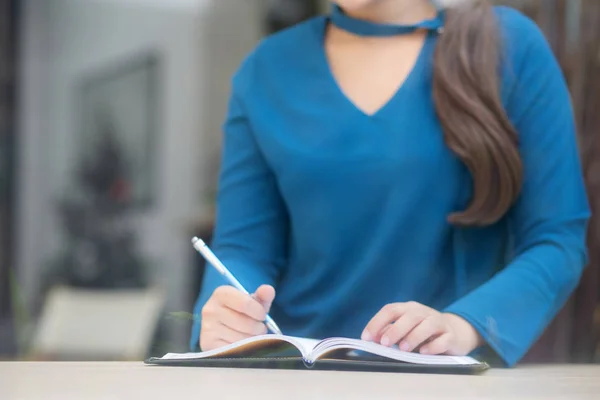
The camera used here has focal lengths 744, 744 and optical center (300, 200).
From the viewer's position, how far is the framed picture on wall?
1.84 meters

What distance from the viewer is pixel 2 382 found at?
1.63 ft

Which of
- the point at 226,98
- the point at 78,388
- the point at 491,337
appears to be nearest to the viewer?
the point at 78,388

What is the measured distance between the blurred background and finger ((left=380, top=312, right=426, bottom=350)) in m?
0.16

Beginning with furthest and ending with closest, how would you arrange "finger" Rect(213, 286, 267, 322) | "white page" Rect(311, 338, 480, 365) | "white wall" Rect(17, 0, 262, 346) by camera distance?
"white wall" Rect(17, 0, 262, 346) < "finger" Rect(213, 286, 267, 322) < "white page" Rect(311, 338, 480, 365)

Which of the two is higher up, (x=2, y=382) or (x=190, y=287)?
(x=2, y=382)

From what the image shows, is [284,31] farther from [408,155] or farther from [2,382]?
[2,382]

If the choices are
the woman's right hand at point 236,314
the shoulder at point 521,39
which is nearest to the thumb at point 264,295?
the woman's right hand at point 236,314

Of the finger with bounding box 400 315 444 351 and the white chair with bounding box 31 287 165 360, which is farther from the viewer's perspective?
the white chair with bounding box 31 287 165 360

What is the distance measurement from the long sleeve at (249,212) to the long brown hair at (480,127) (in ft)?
0.66

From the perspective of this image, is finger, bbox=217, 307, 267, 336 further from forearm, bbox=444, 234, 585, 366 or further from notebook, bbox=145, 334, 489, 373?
forearm, bbox=444, 234, 585, 366

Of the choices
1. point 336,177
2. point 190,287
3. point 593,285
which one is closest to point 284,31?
point 336,177

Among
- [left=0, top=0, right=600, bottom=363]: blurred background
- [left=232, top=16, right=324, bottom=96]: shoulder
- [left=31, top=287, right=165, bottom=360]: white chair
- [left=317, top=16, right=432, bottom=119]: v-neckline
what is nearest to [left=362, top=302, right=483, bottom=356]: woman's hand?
[left=0, top=0, right=600, bottom=363]: blurred background

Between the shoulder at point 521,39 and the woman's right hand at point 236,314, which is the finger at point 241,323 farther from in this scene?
the shoulder at point 521,39

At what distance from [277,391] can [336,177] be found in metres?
0.34
